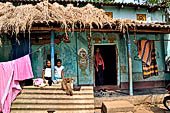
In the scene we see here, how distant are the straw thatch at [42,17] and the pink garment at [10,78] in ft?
3.86

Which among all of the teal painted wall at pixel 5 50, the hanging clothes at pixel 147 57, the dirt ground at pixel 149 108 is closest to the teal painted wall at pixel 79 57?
the teal painted wall at pixel 5 50

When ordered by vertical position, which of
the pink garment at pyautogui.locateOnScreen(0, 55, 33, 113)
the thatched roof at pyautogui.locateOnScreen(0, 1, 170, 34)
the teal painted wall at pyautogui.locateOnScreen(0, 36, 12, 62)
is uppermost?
the thatched roof at pyautogui.locateOnScreen(0, 1, 170, 34)

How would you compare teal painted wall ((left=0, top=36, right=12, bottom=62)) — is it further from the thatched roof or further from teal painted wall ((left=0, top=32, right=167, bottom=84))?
the thatched roof

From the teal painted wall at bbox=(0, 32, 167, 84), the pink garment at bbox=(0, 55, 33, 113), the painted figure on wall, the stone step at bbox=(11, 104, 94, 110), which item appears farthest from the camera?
the painted figure on wall

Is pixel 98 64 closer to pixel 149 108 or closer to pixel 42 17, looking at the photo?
pixel 149 108

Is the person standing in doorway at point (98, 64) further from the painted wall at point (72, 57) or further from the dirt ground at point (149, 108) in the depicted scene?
the dirt ground at point (149, 108)

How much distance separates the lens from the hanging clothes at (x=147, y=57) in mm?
7090

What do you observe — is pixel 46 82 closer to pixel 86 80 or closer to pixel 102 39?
pixel 86 80

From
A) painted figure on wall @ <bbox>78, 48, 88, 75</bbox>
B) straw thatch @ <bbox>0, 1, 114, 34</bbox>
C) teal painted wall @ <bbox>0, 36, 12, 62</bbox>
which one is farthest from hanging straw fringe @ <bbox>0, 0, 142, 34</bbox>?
painted figure on wall @ <bbox>78, 48, 88, 75</bbox>

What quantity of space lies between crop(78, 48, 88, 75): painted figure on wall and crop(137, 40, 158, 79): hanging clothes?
3002 mm

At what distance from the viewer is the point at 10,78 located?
14.2 feet

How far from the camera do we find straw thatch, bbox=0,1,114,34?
186 inches

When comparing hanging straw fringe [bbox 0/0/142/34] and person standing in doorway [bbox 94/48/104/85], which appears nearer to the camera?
hanging straw fringe [bbox 0/0/142/34]

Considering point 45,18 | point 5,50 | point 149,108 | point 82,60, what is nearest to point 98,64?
point 82,60
